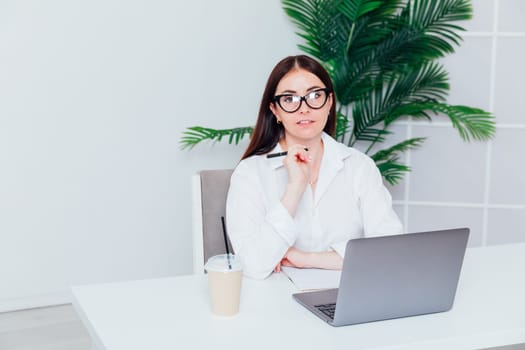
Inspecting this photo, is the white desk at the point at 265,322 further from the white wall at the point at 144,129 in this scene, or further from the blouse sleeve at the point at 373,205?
the white wall at the point at 144,129

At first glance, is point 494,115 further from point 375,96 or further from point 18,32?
point 18,32

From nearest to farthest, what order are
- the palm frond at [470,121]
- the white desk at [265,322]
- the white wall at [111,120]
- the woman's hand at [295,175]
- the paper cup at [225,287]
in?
Result: the white desk at [265,322]
the paper cup at [225,287]
the woman's hand at [295,175]
the white wall at [111,120]
the palm frond at [470,121]

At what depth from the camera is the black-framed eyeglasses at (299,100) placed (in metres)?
1.84

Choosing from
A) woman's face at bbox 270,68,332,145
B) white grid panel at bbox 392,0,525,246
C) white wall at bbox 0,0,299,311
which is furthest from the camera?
white grid panel at bbox 392,0,525,246

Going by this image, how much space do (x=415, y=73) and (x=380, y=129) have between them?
338 millimetres

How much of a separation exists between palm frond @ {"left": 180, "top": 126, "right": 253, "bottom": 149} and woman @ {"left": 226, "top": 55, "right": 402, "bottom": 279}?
1073 mm

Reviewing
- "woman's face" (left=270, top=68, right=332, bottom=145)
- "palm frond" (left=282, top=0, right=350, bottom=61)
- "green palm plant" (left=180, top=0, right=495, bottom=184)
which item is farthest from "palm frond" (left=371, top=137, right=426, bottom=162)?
"woman's face" (left=270, top=68, right=332, bottom=145)

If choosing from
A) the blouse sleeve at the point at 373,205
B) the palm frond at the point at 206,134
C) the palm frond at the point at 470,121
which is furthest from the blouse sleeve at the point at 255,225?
the palm frond at the point at 470,121

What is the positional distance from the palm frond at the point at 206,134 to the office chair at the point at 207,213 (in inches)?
45.0

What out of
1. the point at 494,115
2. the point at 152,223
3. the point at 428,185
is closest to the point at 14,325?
the point at 152,223

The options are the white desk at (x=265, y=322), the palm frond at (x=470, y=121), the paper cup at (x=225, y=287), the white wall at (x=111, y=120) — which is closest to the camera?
the white desk at (x=265, y=322)

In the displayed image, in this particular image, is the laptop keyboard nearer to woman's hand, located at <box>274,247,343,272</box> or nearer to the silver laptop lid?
the silver laptop lid

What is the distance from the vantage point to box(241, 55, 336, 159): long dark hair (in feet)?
6.31

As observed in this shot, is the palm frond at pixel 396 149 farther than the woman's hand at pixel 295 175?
Yes
